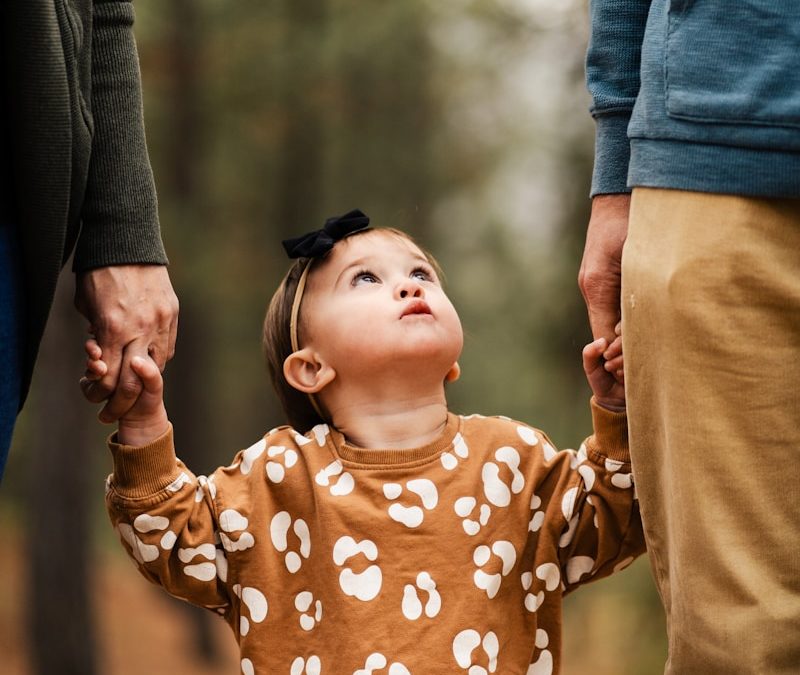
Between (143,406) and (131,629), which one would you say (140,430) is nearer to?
(143,406)

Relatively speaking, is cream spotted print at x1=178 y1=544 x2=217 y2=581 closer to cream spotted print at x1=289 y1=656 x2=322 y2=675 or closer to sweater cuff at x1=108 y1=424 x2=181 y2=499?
sweater cuff at x1=108 y1=424 x2=181 y2=499

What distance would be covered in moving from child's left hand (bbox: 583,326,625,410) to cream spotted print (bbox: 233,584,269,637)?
0.86m

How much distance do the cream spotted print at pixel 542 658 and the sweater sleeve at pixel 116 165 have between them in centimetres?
118

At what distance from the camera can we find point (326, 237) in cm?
268

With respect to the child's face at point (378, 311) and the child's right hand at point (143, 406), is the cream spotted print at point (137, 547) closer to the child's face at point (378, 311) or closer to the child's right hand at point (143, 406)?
the child's right hand at point (143, 406)

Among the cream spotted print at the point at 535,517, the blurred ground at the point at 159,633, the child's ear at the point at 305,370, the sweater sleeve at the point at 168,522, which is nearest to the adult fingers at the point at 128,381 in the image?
the sweater sleeve at the point at 168,522

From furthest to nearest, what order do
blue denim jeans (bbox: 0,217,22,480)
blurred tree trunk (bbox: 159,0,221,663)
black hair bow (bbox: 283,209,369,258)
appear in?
blurred tree trunk (bbox: 159,0,221,663), black hair bow (bbox: 283,209,369,258), blue denim jeans (bbox: 0,217,22,480)

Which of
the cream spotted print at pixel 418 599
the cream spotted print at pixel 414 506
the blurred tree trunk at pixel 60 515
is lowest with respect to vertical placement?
the blurred tree trunk at pixel 60 515

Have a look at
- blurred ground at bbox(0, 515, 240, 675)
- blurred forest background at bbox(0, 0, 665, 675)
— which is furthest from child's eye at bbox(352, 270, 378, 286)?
blurred ground at bbox(0, 515, 240, 675)

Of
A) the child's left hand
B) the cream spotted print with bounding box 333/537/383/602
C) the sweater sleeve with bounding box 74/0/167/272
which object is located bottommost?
the cream spotted print with bounding box 333/537/383/602

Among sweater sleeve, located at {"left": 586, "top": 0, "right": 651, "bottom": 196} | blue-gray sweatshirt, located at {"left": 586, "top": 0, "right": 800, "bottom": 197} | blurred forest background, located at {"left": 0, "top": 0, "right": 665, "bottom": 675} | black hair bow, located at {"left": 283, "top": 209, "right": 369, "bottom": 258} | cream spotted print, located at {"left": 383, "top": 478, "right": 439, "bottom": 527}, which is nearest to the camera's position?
blue-gray sweatshirt, located at {"left": 586, "top": 0, "right": 800, "bottom": 197}

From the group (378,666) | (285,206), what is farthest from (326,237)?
(285,206)

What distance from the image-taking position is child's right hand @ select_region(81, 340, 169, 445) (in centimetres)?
232

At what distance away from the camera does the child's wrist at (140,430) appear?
94.7 inches
